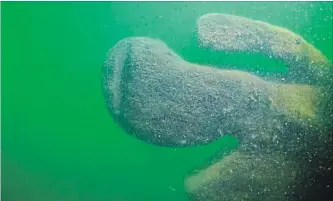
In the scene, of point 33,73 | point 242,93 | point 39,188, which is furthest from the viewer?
point 33,73

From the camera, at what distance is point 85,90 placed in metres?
9.24

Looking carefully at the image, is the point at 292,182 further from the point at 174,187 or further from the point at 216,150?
the point at 174,187

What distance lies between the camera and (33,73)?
10.2 m

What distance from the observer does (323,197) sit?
457cm

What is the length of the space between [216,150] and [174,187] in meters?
3.03

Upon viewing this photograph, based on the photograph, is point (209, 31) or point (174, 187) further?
point (174, 187)

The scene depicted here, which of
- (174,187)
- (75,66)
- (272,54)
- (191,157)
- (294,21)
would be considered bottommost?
(174,187)

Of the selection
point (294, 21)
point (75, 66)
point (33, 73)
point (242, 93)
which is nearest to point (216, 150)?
point (242, 93)

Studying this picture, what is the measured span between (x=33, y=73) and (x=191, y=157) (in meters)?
6.19

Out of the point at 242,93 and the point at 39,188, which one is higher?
the point at 242,93

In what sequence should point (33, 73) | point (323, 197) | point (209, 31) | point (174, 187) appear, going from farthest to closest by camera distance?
point (33, 73) → point (174, 187) → point (209, 31) → point (323, 197)

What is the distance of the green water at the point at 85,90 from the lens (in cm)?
602

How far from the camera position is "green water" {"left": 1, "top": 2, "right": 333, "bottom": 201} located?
6020mm

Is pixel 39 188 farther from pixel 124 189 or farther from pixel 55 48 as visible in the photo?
pixel 55 48
